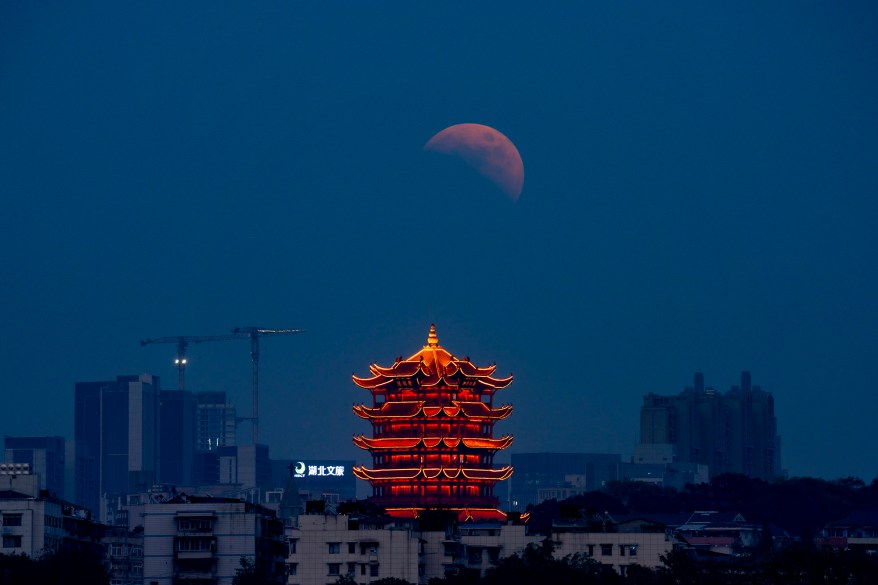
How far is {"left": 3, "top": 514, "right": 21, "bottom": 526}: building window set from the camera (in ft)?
Answer: 478

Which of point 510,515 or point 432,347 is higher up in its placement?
point 432,347

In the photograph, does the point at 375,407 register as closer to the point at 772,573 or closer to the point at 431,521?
the point at 431,521

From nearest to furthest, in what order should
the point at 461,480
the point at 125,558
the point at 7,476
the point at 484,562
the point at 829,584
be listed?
the point at 829,584 < the point at 484,562 < the point at 7,476 < the point at 125,558 < the point at 461,480

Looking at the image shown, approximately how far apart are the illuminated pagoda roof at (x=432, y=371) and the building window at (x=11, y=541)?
48.2 m

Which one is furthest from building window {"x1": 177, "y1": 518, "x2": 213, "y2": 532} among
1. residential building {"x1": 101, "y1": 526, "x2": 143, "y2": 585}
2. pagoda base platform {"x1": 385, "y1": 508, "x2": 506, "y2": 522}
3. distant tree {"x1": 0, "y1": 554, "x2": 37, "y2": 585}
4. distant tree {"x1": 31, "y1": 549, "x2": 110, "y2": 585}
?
pagoda base platform {"x1": 385, "y1": 508, "x2": 506, "y2": 522}

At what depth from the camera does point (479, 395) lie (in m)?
191

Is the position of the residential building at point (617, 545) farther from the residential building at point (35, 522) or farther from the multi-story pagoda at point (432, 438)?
the multi-story pagoda at point (432, 438)

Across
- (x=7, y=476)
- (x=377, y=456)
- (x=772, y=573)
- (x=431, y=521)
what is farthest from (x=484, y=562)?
(x=377, y=456)

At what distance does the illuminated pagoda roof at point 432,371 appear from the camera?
18738 cm

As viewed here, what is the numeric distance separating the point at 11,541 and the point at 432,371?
49980mm

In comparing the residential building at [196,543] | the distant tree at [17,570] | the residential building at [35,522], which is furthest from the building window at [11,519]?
the distant tree at [17,570]

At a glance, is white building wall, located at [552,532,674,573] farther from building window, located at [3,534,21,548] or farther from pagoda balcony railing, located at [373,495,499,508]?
pagoda balcony railing, located at [373,495,499,508]

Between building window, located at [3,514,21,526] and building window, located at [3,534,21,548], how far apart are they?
713 mm

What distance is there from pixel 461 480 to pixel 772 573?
195ft
